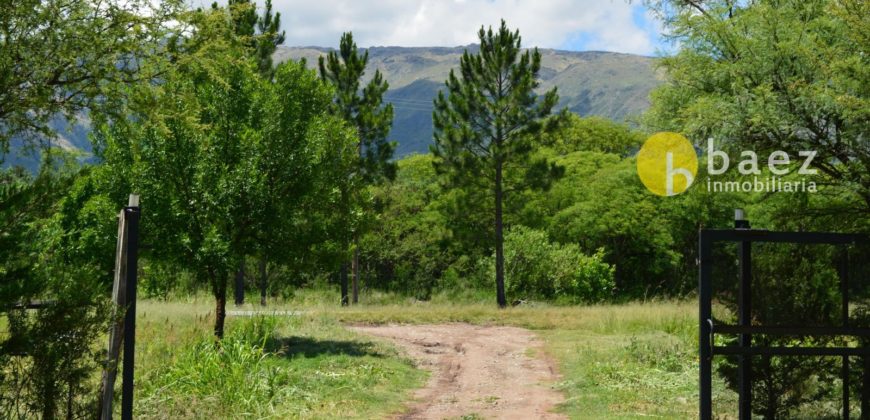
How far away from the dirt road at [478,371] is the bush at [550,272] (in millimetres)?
12329

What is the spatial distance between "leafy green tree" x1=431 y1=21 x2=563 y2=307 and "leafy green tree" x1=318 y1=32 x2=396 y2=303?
3043 millimetres

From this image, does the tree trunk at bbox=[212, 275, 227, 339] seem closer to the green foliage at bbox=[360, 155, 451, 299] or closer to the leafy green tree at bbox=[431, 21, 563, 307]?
the leafy green tree at bbox=[431, 21, 563, 307]

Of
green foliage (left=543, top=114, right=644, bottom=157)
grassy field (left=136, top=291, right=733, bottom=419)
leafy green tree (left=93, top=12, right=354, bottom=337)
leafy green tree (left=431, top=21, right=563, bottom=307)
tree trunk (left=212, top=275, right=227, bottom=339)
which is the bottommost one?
grassy field (left=136, top=291, right=733, bottom=419)

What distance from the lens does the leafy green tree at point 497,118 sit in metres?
31.1

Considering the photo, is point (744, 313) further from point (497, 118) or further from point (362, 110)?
point (362, 110)

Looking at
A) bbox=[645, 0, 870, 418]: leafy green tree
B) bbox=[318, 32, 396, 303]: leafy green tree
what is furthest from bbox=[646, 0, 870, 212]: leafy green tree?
bbox=[318, 32, 396, 303]: leafy green tree

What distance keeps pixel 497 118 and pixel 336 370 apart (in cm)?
1960

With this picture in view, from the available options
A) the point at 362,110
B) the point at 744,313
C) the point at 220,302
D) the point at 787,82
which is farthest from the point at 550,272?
the point at 744,313

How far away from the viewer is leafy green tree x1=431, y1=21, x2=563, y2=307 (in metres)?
31.1

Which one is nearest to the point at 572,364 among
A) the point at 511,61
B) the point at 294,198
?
the point at 294,198

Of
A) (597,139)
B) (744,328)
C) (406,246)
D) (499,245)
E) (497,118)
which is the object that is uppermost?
(597,139)

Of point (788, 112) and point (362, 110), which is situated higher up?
point (362, 110)

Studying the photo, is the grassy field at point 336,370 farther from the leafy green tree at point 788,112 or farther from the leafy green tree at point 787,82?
the leafy green tree at point 787,82

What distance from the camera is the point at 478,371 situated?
14.9 metres
